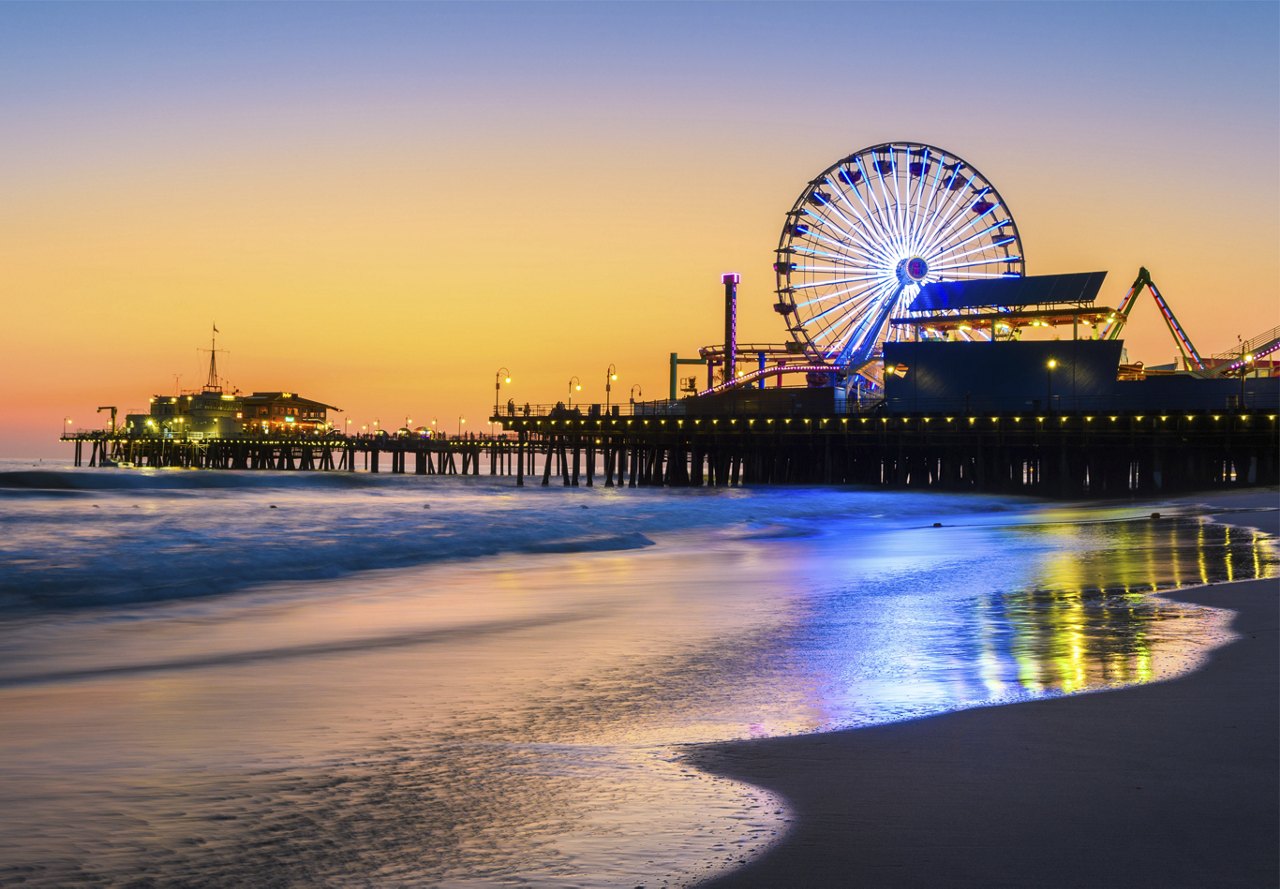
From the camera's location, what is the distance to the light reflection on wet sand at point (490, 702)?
4688 mm

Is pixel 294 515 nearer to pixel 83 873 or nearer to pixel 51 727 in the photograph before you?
pixel 51 727

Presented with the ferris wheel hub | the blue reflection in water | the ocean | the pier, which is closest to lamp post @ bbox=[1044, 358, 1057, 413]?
the pier

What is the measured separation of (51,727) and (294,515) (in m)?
32.4

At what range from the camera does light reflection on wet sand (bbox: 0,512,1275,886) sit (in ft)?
15.4

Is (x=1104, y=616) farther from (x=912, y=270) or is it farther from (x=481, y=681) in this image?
(x=912, y=270)

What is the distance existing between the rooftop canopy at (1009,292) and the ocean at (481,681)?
56662mm

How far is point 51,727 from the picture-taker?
7246mm

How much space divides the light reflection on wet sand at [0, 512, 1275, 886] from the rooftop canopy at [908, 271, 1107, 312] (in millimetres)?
61819

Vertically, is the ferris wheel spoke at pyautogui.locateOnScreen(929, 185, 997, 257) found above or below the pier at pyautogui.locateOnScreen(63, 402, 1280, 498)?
above

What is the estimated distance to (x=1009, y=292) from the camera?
78875mm

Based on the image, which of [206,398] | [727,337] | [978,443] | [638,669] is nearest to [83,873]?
[638,669]

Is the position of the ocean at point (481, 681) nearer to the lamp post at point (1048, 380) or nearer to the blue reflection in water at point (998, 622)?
the blue reflection in water at point (998, 622)

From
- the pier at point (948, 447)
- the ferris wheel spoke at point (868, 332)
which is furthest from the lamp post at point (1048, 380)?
the ferris wheel spoke at point (868, 332)

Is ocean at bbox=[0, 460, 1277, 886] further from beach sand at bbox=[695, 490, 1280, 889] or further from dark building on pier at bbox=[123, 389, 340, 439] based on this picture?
A: dark building on pier at bbox=[123, 389, 340, 439]
